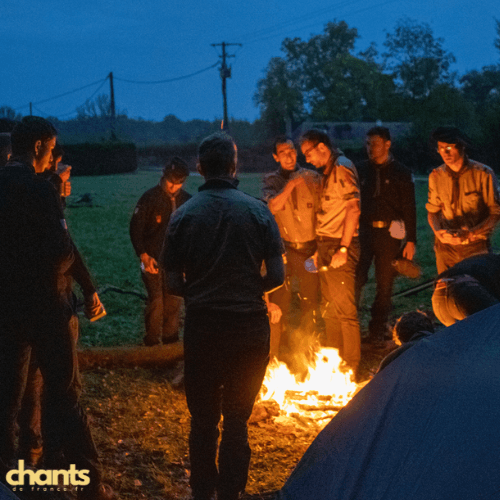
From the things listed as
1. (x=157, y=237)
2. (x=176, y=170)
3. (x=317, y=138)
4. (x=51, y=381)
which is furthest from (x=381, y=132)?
(x=51, y=381)

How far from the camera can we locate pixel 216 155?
10.5 ft

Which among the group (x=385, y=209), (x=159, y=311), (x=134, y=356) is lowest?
(x=134, y=356)

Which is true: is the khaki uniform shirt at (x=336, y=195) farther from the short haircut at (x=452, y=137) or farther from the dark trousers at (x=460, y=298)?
the dark trousers at (x=460, y=298)

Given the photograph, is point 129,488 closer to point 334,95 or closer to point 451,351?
point 451,351

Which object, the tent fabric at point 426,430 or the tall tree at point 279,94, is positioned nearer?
the tent fabric at point 426,430

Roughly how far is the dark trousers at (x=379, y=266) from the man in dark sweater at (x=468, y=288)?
2.97 meters

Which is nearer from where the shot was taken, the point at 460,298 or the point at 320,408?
the point at 460,298

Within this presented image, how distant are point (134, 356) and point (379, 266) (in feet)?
8.84

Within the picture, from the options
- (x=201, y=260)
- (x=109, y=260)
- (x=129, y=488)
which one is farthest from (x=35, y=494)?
(x=109, y=260)

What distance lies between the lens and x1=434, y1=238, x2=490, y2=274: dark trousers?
5.50 meters

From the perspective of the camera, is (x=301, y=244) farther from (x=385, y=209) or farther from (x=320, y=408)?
(x=320, y=408)

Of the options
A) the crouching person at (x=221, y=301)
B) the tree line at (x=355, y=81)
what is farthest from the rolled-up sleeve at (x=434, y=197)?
the tree line at (x=355, y=81)

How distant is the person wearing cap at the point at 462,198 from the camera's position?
541cm

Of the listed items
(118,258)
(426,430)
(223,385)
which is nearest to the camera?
(426,430)
